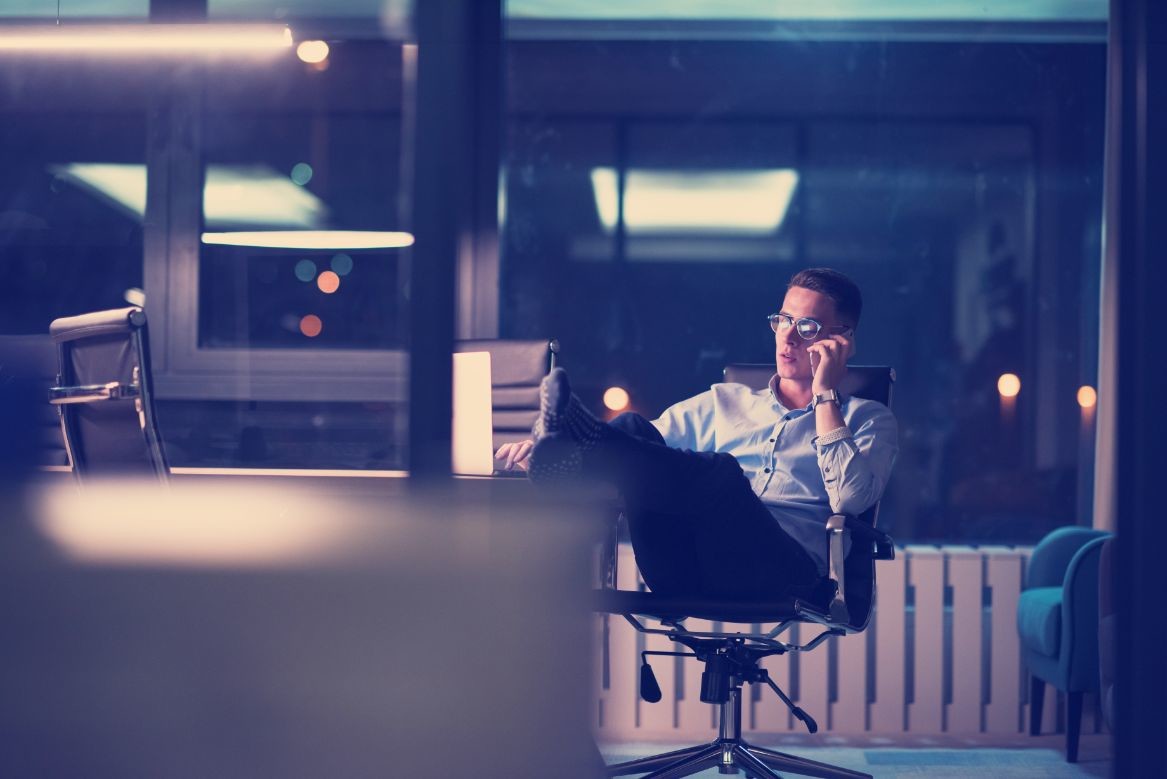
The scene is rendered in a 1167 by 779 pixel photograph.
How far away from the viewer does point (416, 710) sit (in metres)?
1.28

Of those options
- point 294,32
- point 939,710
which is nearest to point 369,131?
point 294,32

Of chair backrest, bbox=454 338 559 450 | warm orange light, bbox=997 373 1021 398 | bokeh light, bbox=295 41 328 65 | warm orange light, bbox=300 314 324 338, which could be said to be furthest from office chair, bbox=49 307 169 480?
warm orange light, bbox=997 373 1021 398

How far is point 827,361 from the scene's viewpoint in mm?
2758

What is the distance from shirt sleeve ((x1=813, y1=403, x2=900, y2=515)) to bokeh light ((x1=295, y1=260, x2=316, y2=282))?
3414 mm

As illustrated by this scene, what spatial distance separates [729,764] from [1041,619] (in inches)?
42.9

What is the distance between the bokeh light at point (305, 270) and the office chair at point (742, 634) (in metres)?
3.06

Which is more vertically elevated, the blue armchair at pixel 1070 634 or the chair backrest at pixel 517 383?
the chair backrest at pixel 517 383

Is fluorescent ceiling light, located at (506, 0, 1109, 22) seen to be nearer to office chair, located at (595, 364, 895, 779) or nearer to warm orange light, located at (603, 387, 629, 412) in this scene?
warm orange light, located at (603, 387, 629, 412)

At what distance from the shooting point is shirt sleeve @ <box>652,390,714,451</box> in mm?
3107

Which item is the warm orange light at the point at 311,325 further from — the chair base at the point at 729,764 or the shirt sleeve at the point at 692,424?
the chair base at the point at 729,764

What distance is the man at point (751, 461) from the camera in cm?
201

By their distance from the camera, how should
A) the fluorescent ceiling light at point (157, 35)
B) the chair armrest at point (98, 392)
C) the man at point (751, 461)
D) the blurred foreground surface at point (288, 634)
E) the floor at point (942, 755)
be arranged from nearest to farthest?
the blurred foreground surface at point (288, 634)
the man at point (751, 461)
the chair armrest at point (98, 392)
the floor at point (942, 755)
the fluorescent ceiling light at point (157, 35)

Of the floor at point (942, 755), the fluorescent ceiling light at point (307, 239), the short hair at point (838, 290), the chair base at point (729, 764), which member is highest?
the fluorescent ceiling light at point (307, 239)

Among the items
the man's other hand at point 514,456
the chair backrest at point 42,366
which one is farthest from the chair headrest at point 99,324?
the man's other hand at point 514,456
